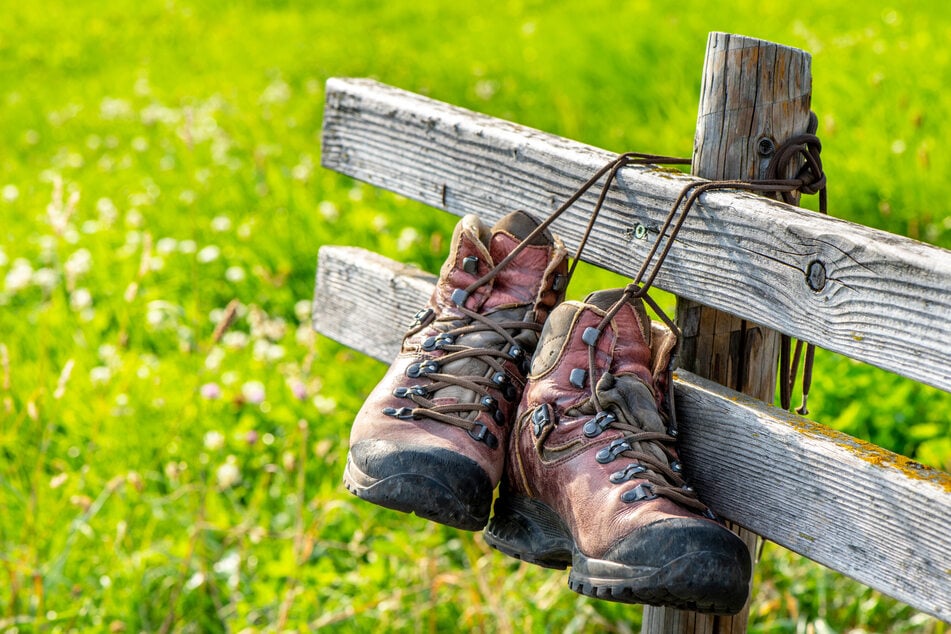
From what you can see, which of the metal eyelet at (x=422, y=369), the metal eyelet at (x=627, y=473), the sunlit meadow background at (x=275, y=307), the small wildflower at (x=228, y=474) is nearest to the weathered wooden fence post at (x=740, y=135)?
the metal eyelet at (x=627, y=473)

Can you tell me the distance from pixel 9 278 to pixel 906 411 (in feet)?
11.0

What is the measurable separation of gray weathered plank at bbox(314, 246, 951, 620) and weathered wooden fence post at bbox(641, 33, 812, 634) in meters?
0.08

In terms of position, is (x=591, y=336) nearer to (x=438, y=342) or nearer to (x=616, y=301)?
(x=616, y=301)

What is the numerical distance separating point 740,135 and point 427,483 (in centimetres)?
77

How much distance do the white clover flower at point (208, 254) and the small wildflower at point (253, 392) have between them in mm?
916

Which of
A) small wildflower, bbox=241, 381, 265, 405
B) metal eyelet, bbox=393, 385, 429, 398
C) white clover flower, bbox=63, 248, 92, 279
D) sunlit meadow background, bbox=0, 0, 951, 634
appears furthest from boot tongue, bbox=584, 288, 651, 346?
white clover flower, bbox=63, 248, 92, 279

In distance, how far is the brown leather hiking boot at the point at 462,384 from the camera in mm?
1523

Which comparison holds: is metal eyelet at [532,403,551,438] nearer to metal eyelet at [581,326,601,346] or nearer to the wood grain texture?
metal eyelet at [581,326,601,346]

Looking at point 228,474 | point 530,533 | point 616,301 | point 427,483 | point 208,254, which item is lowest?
point 228,474

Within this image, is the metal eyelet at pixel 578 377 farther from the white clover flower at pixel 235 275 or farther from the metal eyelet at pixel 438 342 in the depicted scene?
the white clover flower at pixel 235 275

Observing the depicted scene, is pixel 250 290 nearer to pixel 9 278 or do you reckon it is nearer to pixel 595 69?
pixel 9 278

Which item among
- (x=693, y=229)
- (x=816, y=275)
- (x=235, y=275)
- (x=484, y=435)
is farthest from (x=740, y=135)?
(x=235, y=275)

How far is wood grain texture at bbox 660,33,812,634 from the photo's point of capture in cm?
160

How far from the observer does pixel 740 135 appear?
1.62 m
